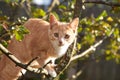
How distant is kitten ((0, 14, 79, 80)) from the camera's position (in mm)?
3230

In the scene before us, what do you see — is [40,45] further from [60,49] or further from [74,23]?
[74,23]

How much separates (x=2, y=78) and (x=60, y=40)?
20.9 inches

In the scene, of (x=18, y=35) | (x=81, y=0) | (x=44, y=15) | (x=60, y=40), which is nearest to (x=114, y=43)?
(x=44, y=15)

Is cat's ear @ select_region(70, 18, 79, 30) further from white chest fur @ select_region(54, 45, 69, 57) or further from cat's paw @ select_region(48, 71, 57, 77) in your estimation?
cat's paw @ select_region(48, 71, 57, 77)

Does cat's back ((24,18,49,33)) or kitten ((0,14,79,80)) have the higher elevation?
cat's back ((24,18,49,33))

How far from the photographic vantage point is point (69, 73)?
20.1 ft

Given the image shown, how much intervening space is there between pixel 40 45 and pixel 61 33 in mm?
186

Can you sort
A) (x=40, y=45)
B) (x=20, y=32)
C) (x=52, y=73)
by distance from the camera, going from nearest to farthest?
1. (x=20, y=32)
2. (x=52, y=73)
3. (x=40, y=45)

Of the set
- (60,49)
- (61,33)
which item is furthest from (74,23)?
(60,49)

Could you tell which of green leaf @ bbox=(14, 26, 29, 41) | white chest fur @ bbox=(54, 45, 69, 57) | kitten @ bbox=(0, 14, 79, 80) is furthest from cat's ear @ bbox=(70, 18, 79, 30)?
green leaf @ bbox=(14, 26, 29, 41)

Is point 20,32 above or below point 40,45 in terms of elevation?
above

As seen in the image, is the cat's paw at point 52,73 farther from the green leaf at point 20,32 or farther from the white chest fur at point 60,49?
the green leaf at point 20,32

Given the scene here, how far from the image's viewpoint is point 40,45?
326cm


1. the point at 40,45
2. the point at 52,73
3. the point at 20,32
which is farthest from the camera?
the point at 40,45
